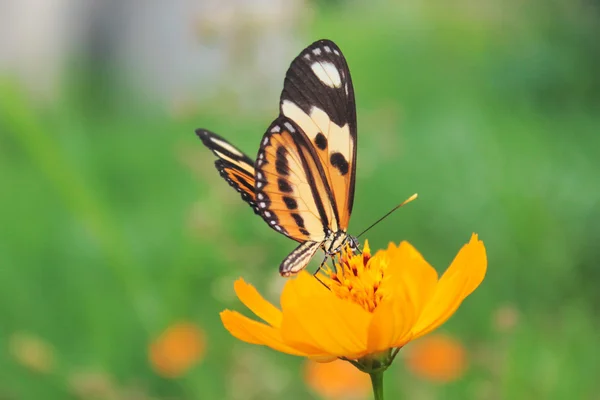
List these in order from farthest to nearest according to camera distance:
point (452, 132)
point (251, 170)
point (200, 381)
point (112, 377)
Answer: point (452, 132) < point (112, 377) < point (200, 381) < point (251, 170)

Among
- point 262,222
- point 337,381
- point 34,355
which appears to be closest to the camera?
point 337,381

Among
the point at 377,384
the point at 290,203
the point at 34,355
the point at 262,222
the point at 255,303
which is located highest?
the point at 262,222

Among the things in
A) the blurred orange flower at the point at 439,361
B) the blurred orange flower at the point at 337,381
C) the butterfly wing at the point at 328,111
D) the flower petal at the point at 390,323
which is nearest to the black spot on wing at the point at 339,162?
the butterfly wing at the point at 328,111

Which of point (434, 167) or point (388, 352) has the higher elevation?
point (434, 167)

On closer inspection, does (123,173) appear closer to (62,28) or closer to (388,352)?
(62,28)

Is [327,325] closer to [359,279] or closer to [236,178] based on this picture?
[359,279]

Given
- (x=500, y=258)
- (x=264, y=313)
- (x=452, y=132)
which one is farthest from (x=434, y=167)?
(x=264, y=313)

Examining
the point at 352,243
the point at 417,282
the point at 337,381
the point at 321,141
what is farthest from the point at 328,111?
the point at 337,381

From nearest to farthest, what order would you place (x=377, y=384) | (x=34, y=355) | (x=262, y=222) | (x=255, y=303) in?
(x=377, y=384) < (x=255, y=303) < (x=34, y=355) < (x=262, y=222)
